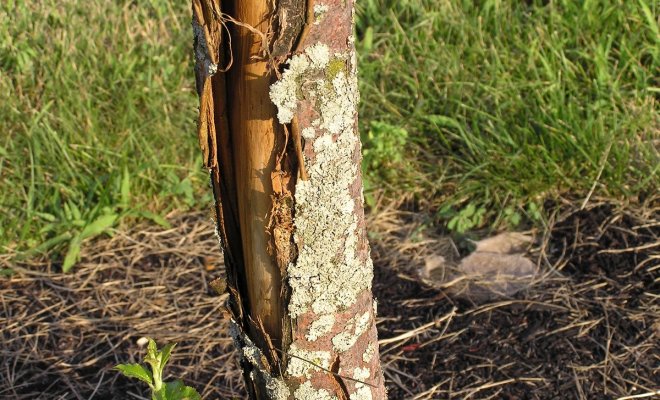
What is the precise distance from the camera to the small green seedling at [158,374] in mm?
1527

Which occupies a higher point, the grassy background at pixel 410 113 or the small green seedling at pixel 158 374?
the grassy background at pixel 410 113

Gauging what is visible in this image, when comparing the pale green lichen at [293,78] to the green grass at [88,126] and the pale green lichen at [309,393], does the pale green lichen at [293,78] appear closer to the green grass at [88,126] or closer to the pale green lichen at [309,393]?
the pale green lichen at [309,393]

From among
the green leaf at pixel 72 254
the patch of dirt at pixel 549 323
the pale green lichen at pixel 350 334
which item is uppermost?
the pale green lichen at pixel 350 334

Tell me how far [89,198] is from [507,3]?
1.99 meters

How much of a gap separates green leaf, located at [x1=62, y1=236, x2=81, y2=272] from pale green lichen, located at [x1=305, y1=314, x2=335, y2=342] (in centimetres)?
161

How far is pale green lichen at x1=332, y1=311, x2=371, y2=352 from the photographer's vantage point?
1.62 m

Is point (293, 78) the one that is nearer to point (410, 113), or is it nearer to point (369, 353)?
point (369, 353)

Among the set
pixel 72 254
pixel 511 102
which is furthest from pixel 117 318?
pixel 511 102

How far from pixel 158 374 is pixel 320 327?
31cm

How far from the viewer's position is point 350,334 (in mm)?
1638

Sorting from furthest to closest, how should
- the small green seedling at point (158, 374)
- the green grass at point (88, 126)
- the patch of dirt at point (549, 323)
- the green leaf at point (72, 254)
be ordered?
the green grass at point (88, 126) < the green leaf at point (72, 254) < the patch of dirt at point (549, 323) < the small green seedling at point (158, 374)

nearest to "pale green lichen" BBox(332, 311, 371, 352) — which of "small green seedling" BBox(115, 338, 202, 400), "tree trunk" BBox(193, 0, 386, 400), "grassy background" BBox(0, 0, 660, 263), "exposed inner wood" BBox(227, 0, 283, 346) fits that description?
"tree trunk" BBox(193, 0, 386, 400)

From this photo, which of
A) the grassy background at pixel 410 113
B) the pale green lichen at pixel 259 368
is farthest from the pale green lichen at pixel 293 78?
the grassy background at pixel 410 113

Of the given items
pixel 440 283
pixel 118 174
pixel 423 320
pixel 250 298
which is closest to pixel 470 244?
pixel 440 283
